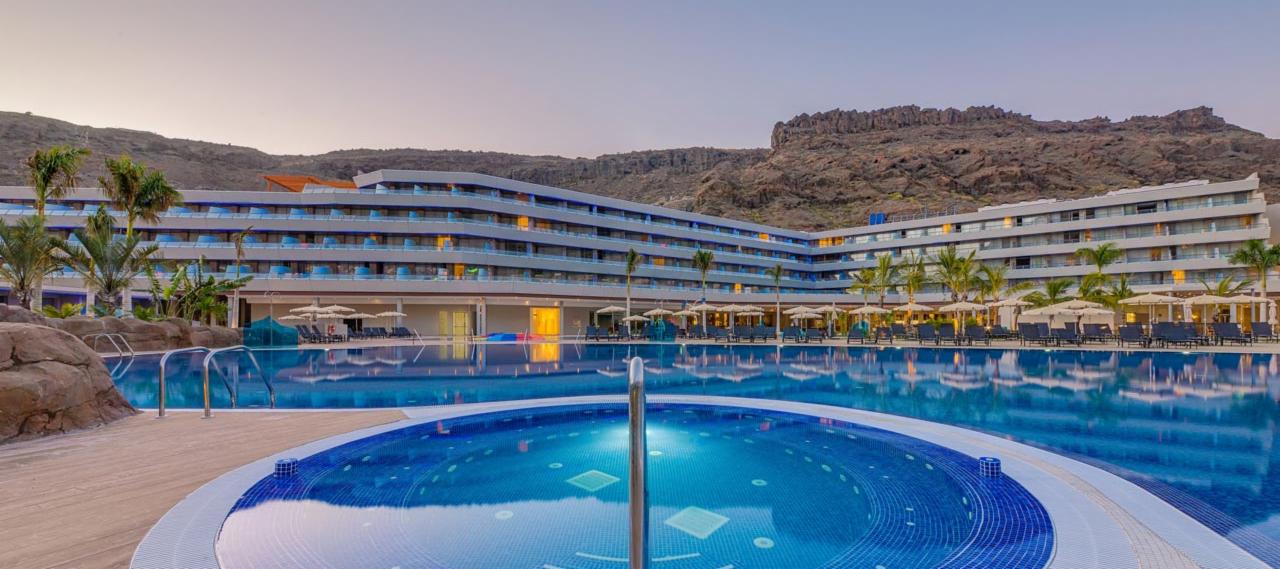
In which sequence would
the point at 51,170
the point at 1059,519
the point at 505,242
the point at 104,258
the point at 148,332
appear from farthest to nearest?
the point at 505,242 < the point at 104,258 < the point at 148,332 < the point at 51,170 < the point at 1059,519

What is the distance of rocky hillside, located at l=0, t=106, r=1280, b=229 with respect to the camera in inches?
3720

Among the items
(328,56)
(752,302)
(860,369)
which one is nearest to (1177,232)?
(752,302)

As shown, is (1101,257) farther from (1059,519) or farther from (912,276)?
(1059,519)

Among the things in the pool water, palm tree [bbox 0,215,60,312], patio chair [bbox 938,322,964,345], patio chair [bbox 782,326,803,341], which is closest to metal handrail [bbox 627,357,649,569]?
the pool water

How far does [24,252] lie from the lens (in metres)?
20.8

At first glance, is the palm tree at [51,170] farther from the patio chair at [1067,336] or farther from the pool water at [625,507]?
the patio chair at [1067,336]

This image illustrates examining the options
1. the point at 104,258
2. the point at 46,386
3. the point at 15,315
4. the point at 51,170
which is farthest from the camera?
the point at 104,258

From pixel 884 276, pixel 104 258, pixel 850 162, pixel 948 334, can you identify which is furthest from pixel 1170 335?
pixel 850 162

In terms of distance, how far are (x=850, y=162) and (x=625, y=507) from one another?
118158 mm

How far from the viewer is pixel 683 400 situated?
1063 centimetres

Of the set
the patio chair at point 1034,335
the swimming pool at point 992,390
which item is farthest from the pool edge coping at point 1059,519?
the patio chair at point 1034,335

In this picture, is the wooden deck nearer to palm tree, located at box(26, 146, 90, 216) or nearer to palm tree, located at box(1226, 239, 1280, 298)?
palm tree, located at box(26, 146, 90, 216)

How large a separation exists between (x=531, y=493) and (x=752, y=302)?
50.0 m

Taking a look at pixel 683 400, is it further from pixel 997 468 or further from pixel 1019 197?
pixel 1019 197
